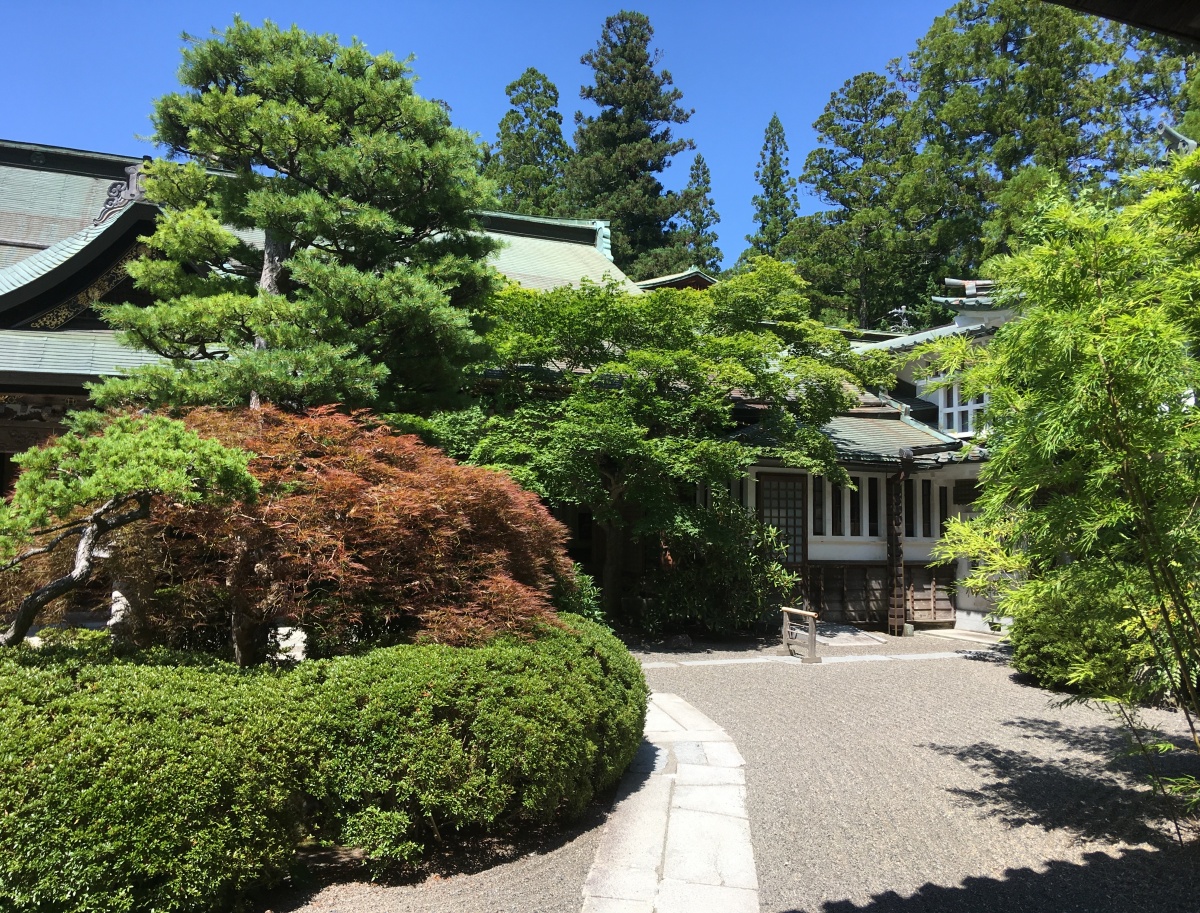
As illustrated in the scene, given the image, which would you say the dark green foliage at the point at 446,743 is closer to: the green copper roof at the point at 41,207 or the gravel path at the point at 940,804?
the gravel path at the point at 940,804

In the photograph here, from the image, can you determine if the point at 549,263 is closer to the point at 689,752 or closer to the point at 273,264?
the point at 273,264

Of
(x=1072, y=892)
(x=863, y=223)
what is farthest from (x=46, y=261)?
(x=863, y=223)

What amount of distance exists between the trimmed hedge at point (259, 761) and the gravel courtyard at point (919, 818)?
1.25 ft

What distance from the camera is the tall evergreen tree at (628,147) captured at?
37.1m

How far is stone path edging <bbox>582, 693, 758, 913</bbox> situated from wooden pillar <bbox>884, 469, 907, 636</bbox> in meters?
9.05

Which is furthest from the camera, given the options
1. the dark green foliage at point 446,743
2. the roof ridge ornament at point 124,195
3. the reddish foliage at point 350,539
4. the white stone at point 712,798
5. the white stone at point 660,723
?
the roof ridge ornament at point 124,195

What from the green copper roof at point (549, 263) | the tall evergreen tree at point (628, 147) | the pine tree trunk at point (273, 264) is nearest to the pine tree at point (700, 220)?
the tall evergreen tree at point (628, 147)

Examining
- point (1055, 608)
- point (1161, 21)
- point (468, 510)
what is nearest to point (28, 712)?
point (468, 510)

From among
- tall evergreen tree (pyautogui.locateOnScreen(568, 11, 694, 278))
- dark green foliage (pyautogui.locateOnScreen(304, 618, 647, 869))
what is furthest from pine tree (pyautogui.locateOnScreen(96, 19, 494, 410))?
tall evergreen tree (pyautogui.locateOnScreen(568, 11, 694, 278))

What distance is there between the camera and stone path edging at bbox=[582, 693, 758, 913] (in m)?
3.80

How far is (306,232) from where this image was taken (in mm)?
6957

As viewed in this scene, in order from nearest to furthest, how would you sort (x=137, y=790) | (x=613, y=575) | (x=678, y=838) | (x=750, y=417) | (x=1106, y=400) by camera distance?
(x=137, y=790) < (x=1106, y=400) < (x=678, y=838) < (x=613, y=575) < (x=750, y=417)

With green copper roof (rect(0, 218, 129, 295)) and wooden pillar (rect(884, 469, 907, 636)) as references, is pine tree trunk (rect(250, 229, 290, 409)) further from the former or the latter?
wooden pillar (rect(884, 469, 907, 636))

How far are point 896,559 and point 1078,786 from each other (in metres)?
8.78
